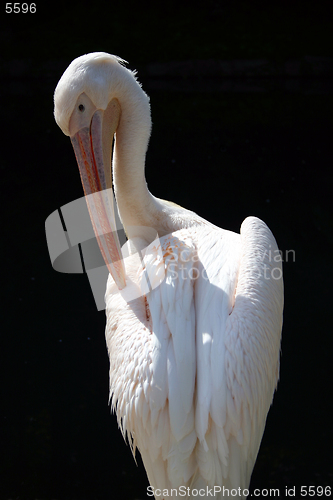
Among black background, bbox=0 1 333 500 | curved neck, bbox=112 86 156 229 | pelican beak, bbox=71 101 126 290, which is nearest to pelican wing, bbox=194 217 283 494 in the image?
pelican beak, bbox=71 101 126 290

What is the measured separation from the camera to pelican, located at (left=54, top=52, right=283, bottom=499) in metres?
1.72

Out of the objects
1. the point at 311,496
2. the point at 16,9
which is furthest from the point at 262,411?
the point at 16,9

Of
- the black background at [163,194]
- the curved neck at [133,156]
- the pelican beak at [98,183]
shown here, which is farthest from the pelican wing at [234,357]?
the black background at [163,194]

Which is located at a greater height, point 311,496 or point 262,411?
point 262,411

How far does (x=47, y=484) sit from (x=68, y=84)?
2.05 m

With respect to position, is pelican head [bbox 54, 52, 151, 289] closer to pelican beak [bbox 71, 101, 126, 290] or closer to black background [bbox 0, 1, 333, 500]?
pelican beak [bbox 71, 101, 126, 290]

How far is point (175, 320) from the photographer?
72.6 inches

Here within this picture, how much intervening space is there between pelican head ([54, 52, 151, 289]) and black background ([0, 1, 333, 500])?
1.41 meters

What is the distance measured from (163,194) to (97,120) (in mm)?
3846

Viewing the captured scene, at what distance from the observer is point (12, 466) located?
2805 mm

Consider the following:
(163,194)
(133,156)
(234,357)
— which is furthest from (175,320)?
(163,194)

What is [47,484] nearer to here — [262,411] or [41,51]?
[262,411]

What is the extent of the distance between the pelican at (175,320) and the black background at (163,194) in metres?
1.07

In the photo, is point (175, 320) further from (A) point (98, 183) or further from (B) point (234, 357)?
(A) point (98, 183)
